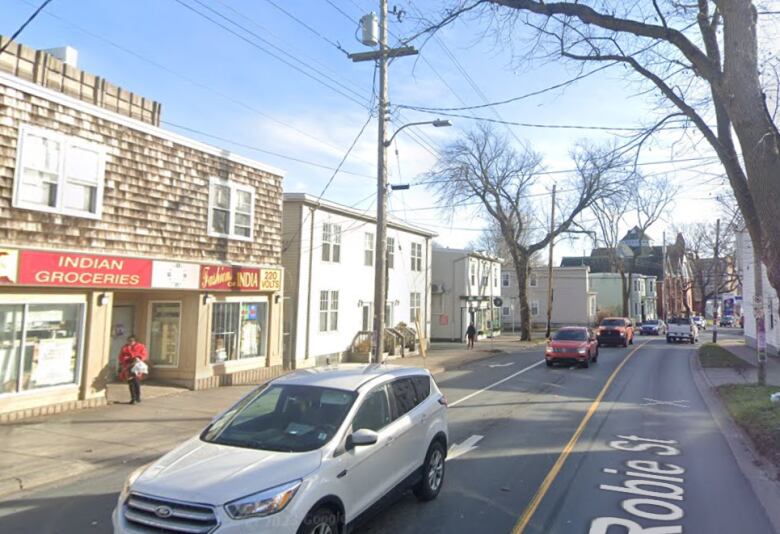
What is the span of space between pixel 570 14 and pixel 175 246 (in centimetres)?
1023

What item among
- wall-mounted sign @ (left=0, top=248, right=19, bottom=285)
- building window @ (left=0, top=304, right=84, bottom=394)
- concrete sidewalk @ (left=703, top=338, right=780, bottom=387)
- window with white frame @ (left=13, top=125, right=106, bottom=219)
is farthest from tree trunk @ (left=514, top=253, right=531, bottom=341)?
wall-mounted sign @ (left=0, top=248, right=19, bottom=285)

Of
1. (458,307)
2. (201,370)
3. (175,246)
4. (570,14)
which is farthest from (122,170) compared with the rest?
(458,307)

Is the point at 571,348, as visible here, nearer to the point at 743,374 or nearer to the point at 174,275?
the point at 743,374

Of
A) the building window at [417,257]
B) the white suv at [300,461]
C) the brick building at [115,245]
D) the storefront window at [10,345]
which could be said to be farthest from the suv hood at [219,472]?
the building window at [417,257]

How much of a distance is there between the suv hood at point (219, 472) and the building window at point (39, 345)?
303 inches

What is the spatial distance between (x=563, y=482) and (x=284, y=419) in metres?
3.88

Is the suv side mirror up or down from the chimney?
down

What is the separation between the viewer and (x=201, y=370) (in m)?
14.4

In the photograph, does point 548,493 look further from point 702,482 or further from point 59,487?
point 59,487

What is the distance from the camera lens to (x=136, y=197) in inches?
500

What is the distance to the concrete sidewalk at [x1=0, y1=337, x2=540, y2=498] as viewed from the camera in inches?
291

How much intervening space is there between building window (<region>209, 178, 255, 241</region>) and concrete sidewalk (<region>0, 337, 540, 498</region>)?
14.6 feet

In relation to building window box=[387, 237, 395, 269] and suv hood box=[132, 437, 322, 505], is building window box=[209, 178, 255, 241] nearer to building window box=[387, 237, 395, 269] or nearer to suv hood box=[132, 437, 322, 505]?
suv hood box=[132, 437, 322, 505]

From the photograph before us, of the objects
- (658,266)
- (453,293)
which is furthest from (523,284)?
(658,266)
